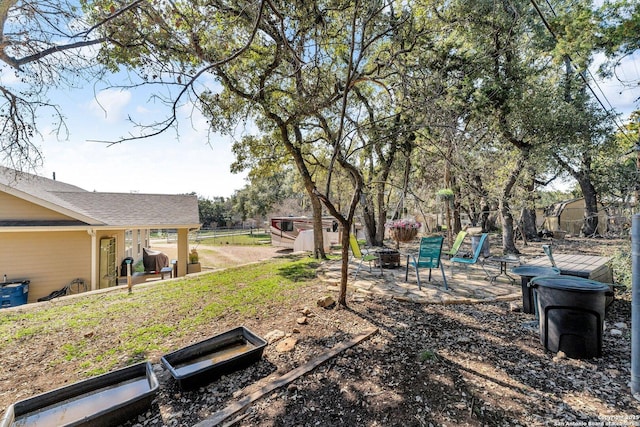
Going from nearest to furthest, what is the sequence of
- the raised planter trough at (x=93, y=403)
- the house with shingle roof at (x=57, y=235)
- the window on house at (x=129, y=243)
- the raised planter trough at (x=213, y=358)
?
1. the raised planter trough at (x=93, y=403)
2. the raised planter trough at (x=213, y=358)
3. the house with shingle roof at (x=57, y=235)
4. the window on house at (x=129, y=243)

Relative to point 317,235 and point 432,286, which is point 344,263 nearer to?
point 432,286

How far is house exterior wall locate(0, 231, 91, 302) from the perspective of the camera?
7113 millimetres

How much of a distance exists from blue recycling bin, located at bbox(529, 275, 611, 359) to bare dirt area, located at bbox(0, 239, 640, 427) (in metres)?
0.12

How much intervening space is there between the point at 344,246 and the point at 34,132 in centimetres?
489

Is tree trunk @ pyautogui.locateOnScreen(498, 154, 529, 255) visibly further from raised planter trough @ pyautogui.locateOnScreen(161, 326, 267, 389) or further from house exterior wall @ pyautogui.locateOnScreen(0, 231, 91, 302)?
house exterior wall @ pyautogui.locateOnScreen(0, 231, 91, 302)

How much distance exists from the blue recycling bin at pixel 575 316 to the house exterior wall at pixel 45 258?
10361mm

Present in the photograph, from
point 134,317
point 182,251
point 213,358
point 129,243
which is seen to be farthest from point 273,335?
point 129,243

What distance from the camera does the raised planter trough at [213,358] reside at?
2318 mm

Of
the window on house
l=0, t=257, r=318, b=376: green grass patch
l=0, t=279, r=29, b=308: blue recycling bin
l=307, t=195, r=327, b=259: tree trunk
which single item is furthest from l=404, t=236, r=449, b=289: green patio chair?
the window on house

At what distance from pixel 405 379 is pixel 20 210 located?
32.8 feet

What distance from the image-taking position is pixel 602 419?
5.99 feet

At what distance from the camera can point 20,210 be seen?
725 cm

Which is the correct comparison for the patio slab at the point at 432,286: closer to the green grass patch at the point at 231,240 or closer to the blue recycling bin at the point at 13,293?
the blue recycling bin at the point at 13,293

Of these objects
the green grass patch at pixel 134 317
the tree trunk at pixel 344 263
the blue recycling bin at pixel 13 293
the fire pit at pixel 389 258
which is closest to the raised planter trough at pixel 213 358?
the green grass patch at pixel 134 317
